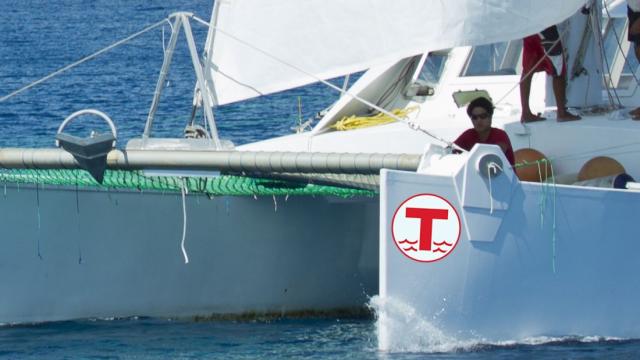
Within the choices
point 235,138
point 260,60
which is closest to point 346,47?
point 260,60

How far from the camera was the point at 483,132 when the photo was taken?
11.0 m

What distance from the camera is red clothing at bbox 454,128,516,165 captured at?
11.0 metres

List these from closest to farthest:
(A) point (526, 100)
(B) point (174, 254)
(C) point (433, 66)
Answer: (A) point (526, 100), (B) point (174, 254), (C) point (433, 66)

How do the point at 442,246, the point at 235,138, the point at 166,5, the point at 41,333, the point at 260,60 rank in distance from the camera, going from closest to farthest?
1. the point at 442,246
2. the point at 260,60
3. the point at 41,333
4. the point at 235,138
5. the point at 166,5

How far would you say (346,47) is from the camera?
10828 mm

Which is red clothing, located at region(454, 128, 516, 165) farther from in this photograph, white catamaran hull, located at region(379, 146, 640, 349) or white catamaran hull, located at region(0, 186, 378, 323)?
white catamaran hull, located at region(0, 186, 378, 323)

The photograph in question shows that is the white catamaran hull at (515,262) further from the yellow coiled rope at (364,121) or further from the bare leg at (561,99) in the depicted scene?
the yellow coiled rope at (364,121)

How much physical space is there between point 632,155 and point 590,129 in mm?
360

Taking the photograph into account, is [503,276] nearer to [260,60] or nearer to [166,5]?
[260,60]

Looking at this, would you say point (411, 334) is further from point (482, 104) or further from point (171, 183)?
point (171, 183)

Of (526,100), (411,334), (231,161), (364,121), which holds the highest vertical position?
(526,100)

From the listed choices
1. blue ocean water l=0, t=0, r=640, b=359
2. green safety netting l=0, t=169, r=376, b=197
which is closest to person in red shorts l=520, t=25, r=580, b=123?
green safety netting l=0, t=169, r=376, b=197

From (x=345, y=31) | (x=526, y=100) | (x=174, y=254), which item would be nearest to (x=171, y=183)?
(x=174, y=254)

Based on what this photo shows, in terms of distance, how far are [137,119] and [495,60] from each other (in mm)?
10112
